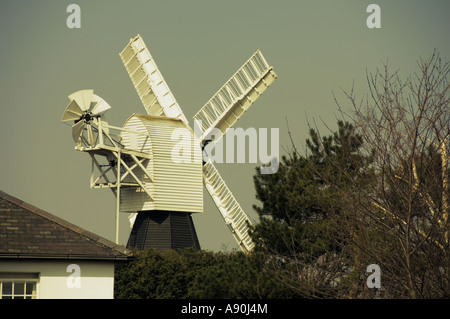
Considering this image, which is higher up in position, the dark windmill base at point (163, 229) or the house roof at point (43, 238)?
the dark windmill base at point (163, 229)

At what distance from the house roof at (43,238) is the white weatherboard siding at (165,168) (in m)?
20.4

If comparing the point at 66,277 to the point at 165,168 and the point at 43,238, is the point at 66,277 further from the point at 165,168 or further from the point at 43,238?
the point at 165,168

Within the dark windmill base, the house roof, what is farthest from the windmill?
the house roof

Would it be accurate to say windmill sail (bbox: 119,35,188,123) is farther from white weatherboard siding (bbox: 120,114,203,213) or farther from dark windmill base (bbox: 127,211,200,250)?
dark windmill base (bbox: 127,211,200,250)

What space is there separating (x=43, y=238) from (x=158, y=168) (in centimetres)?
2120

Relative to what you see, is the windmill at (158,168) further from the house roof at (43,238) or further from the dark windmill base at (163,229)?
the house roof at (43,238)

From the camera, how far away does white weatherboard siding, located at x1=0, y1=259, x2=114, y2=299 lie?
17.4 meters

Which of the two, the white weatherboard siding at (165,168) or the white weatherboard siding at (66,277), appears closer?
the white weatherboard siding at (66,277)

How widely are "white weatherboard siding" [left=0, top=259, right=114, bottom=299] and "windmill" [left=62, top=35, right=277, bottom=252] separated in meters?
20.0

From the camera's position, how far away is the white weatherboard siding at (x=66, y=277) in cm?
1739

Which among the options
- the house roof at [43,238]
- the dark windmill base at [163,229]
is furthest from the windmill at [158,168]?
the house roof at [43,238]

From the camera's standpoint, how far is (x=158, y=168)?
128ft
